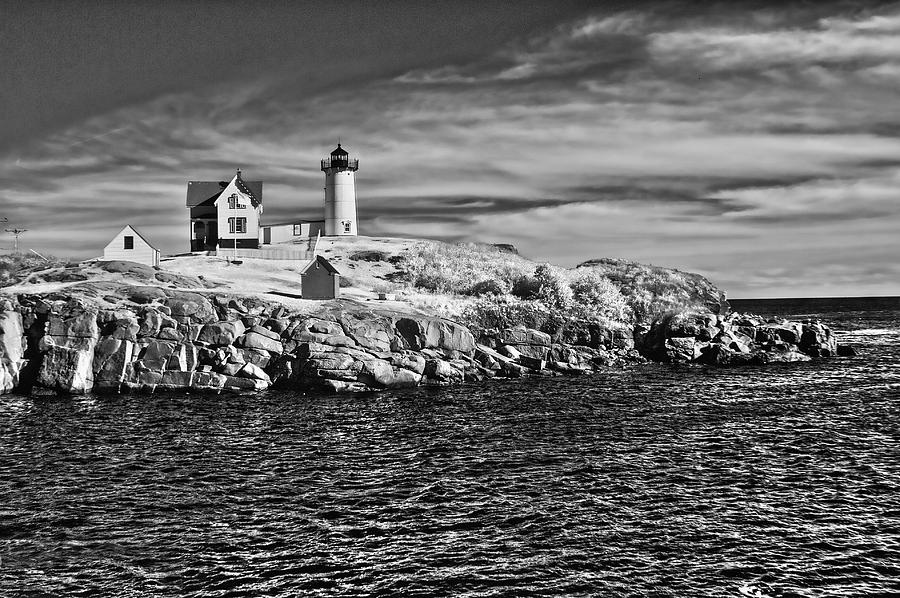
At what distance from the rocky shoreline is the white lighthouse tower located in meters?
51.0

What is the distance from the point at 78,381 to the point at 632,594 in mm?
44550

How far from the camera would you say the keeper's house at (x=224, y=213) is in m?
93.6

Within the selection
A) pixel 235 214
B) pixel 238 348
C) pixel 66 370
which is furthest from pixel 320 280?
pixel 235 214

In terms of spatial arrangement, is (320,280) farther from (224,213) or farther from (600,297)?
(224,213)

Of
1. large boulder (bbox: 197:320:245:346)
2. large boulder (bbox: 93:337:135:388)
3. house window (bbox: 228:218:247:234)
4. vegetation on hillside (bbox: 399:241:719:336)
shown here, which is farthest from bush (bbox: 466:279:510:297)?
large boulder (bbox: 93:337:135:388)

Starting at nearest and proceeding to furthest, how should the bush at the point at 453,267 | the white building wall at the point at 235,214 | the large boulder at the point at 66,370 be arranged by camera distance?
1. the large boulder at the point at 66,370
2. the bush at the point at 453,267
3. the white building wall at the point at 235,214

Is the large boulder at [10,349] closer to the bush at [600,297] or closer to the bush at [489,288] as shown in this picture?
the bush at [489,288]

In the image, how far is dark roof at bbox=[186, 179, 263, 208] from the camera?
9594 cm

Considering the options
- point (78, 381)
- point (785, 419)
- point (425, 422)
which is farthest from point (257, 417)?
point (785, 419)

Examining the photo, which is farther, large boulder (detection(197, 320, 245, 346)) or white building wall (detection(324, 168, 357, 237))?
white building wall (detection(324, 168, 357, 237))

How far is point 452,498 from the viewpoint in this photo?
25844 millimetres

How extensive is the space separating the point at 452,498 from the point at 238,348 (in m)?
31.6

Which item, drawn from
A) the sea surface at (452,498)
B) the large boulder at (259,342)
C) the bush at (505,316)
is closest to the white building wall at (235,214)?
the bush at (505,316)

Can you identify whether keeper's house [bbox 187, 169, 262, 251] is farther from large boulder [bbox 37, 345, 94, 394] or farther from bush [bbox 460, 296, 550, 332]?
large boulder [bbox 37, 345, 94, 394]
